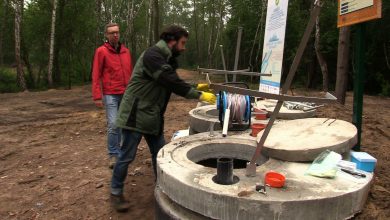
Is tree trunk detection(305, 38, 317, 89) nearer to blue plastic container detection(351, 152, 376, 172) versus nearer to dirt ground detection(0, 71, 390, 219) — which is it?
dirt ground detection(0, 71, 390, 219)

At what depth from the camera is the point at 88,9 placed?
84.2ft

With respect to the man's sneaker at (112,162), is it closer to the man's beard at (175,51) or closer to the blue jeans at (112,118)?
the blue jeans at (112,118)

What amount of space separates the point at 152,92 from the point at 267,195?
1.64m

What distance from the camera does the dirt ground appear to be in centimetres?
417

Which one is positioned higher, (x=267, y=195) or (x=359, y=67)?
(x=359, y=67)

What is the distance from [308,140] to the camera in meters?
3.88

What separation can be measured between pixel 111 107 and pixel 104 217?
1.75 m

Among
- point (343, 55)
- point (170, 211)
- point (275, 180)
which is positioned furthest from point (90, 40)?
point (275, 180)

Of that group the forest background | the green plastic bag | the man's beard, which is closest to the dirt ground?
the green plastic bag

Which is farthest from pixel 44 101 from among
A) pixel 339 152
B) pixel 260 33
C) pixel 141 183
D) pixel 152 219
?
pixel 260 33

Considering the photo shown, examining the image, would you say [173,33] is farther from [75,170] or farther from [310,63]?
[310,63]

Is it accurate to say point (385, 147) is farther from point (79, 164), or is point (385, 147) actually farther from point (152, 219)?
point (79, 164)

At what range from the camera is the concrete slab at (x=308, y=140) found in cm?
357

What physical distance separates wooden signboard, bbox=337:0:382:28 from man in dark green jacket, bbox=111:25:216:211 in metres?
2.02
